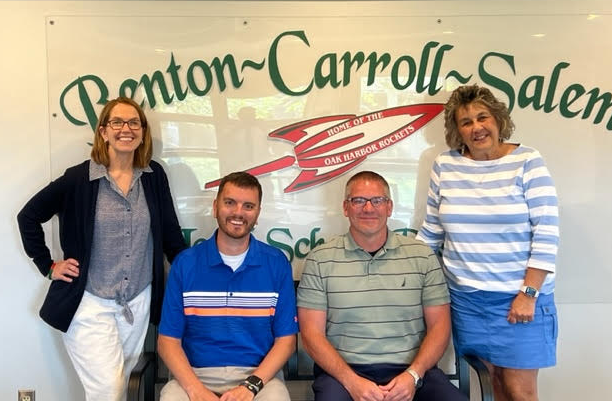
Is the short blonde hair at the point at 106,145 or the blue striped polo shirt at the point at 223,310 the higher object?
the short blonde hair at the point at 106,145

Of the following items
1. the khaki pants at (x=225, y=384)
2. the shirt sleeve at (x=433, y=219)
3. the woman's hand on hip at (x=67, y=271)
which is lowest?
the khaki pants at (x=225, y=384)

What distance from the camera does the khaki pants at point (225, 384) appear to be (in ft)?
6.17

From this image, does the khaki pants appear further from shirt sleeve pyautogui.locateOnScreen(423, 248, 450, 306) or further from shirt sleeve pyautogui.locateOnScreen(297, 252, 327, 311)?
shirt sleeve pyautogui.locateOnScreen(423, 248, 450, 306)

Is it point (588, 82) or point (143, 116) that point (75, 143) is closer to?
point (143, 116)

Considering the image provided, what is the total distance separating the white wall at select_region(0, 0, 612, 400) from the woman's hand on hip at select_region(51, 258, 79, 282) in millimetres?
384

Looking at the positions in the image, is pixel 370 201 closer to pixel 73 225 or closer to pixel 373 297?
pixel 373 297

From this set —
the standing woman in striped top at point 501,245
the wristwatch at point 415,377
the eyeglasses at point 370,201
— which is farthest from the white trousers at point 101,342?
the standing woman in striped top at point 501,245

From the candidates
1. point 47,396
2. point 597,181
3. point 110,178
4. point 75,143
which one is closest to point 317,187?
point 110,178

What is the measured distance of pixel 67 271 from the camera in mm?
2027

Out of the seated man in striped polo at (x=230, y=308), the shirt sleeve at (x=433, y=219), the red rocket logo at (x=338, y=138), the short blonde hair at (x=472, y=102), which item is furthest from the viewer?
the red rocket logo at (x=338, y=138)

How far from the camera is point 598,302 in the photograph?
2.43 m

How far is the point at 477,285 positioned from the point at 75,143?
1.93m

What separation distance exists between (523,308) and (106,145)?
6.06 feet

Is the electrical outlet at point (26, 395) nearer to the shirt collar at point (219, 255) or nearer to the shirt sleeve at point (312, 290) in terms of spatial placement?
the shirt collar at point (219, 255)
